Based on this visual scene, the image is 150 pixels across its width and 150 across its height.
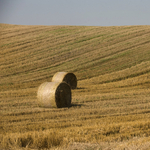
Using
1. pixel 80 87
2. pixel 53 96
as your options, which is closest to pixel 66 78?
pixel 80 87

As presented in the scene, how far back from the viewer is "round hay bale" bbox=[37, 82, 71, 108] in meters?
11.3

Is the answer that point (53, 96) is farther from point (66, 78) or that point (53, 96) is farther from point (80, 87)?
point (80, 87)

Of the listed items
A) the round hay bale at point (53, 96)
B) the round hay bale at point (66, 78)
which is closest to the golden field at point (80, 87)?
the round hay bale at point (53, 96)

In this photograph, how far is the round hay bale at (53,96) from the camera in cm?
1133

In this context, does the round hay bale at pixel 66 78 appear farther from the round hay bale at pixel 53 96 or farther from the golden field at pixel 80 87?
the round hay bale at pixel 53 96

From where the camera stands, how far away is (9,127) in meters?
7.77

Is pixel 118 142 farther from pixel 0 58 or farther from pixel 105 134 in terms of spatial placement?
pixel 0 58

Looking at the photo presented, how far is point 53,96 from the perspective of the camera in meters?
11.3

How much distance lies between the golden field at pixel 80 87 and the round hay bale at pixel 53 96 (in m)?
0.37

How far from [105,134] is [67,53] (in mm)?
22025

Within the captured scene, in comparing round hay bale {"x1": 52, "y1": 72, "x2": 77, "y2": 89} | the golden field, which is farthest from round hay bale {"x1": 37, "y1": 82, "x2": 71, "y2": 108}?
round hay bale {"x1": 52, "y1": 72, "x2": 77, "y2": 89}

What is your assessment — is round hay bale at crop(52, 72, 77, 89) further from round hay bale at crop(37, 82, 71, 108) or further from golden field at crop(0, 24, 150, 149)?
round hay bale at crop(37, 82, 71, 108)

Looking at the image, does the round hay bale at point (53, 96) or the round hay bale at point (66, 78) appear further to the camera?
the round hay bale at point (66, 78)

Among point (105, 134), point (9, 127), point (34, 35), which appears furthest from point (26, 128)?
point (34, 35)
